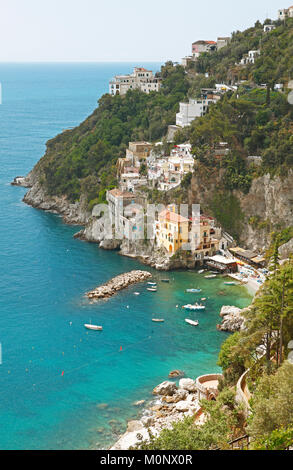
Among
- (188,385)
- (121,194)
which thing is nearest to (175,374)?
(188,385)

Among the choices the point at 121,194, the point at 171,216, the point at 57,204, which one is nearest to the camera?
the point at 171,216

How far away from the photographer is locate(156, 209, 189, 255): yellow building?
44688 mm

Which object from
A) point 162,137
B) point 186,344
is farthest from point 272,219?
point 162,137

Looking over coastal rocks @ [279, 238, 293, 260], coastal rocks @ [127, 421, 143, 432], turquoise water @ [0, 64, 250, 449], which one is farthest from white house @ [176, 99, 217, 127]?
coastal rocks @ [127, 421, 143, 432]

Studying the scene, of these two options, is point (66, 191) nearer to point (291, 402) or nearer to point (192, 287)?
point (192, 287)

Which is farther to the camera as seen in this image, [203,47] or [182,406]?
[203,47]

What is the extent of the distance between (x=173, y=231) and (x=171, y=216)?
4.74 feet

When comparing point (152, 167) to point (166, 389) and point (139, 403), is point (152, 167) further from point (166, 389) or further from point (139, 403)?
point (139, 403)

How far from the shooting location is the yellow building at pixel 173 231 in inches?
1759

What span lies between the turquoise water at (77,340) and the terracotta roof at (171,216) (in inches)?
175

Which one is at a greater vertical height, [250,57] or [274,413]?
[250,57]

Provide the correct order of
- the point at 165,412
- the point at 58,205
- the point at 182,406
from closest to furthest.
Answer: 1. the point at 165,412
2. the point at 182,406
3. the point at 58,205

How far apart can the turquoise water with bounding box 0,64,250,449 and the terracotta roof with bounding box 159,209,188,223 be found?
175 inches

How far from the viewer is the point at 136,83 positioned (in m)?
74.2
